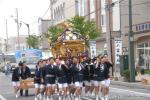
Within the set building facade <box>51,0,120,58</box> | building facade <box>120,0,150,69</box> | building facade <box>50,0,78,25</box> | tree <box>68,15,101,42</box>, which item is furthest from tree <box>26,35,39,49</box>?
building facade <box>120,0,150,69</box>

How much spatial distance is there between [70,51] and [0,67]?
6276 centimetres

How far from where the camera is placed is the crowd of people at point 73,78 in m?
18.9

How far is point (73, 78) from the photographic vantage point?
62.6 feet

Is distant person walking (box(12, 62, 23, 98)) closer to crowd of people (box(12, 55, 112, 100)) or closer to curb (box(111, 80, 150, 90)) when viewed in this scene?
crowd of people (box(12, 55, 112, 100))

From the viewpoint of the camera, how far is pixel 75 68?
62.0ft

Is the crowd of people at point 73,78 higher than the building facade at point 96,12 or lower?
lower

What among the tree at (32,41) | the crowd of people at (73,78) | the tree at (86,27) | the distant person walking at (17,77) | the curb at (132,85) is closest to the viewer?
the crowd of people at (73,78)

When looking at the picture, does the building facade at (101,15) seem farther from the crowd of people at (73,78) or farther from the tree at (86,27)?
the crowd of people at (73,78)

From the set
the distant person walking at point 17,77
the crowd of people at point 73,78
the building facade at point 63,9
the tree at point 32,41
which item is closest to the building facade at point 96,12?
the building facade at point 63,9

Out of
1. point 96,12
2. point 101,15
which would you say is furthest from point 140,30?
point 96,12

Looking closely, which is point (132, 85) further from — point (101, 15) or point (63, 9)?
point (63, 9)

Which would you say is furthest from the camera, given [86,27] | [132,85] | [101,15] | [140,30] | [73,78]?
[101,15]

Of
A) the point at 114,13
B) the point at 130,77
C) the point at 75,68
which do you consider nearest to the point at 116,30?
the point at 114,13

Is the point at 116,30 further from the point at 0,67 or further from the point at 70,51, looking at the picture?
the point at 0,67
